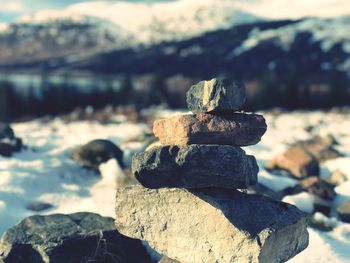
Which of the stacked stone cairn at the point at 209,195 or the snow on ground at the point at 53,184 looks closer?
the stacked stone cairn at the point at 209,195

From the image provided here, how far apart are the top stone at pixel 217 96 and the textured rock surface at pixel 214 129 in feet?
0.53

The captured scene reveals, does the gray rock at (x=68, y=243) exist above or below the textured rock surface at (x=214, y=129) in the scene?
below

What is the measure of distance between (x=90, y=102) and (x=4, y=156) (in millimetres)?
61231

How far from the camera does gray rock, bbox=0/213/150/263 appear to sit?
27.1ft

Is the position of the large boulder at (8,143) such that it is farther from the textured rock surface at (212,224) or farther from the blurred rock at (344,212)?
the blurred rock at (344,212)

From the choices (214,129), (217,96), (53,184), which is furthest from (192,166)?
(53,184)

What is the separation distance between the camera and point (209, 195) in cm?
740

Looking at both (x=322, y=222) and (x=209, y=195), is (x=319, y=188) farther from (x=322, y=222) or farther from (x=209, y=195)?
(x=209, y=195)

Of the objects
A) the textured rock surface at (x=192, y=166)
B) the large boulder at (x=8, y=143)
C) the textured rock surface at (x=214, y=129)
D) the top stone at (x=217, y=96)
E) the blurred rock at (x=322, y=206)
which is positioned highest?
the top stone at (x=217, y=96)

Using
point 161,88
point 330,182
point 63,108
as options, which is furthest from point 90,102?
point 330,182

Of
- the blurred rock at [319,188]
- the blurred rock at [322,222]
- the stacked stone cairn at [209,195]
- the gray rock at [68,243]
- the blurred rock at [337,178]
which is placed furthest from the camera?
the blurred rock at [337,178]

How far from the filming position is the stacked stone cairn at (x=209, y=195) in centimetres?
717

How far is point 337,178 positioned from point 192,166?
8.72 meters

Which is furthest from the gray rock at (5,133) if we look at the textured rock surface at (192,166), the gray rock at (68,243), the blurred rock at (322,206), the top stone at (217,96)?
the top stone at (217,96)
